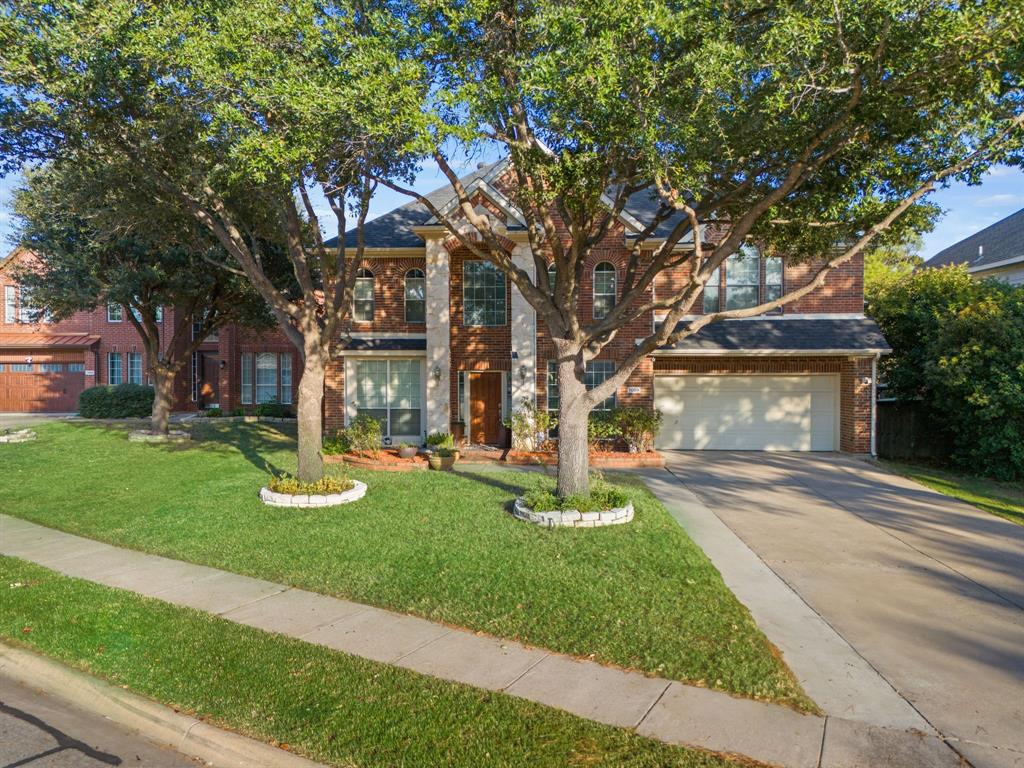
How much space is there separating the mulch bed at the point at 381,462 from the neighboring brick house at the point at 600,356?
231 centimetres

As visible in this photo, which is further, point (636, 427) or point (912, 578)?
Answer: point (636, 427)

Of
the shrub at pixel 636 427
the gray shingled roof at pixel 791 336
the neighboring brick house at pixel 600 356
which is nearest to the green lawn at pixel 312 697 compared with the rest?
the neighboring brick house at pixel 600 356

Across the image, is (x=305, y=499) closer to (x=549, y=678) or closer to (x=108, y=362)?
(x=549, y=678)

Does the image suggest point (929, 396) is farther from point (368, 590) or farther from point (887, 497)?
point (368, 590)

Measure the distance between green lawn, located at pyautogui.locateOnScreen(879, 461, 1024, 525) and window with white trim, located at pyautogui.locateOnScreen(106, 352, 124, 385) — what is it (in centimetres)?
2988

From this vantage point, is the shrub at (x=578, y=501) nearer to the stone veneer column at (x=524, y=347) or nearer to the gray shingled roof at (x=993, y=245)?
the stone veneer column at (x=524, y=347)

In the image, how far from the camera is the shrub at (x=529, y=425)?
15.6m

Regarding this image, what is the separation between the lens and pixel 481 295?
1695 centimetres

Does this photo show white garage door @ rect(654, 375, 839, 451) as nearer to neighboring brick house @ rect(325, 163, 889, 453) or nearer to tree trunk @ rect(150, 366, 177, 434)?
neighboring brick house @ rect(325, 163, 889, 453)

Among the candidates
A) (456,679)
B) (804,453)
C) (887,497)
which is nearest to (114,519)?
(456,679)

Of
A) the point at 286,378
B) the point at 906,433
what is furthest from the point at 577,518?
the point at 286,378

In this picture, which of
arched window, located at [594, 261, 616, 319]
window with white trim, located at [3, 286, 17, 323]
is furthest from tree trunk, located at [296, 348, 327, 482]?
window with white trim, located at [3, 286, 17, 323]

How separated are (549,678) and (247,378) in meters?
24.4

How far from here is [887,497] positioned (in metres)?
11.7
